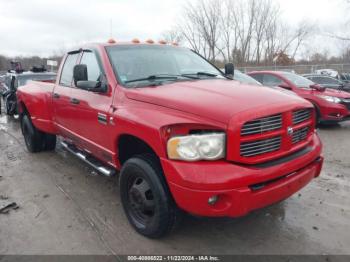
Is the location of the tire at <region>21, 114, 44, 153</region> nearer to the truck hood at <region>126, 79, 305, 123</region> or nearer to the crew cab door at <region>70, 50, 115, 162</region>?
the crew cab door at <region>70, 50, 115, 162</region>

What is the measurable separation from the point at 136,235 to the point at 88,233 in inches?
19.7

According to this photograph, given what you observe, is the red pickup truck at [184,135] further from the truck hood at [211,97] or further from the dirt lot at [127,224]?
the dirt lot at [127,224]

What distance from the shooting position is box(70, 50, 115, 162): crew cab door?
357 cm

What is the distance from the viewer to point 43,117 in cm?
559

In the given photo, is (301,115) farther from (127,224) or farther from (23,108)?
(23,108)

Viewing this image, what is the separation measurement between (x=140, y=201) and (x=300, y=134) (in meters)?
1.69

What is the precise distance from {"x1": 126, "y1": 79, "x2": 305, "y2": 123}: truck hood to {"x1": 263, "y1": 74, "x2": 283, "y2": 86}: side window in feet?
20.6

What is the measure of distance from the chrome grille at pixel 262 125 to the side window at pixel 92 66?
200 centimetres

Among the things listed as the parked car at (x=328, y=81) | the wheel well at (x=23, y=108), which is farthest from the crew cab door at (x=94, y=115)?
the parked car at (x=328, y=81)

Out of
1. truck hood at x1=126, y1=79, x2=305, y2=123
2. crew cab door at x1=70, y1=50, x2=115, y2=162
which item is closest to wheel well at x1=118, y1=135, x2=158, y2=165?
crew cab door at x1=70, y1=50, x2=115, y2=162

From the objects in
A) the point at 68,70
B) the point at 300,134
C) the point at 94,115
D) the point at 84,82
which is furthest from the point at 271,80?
the point at 84,82

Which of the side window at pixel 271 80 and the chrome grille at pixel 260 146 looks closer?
the chrome grille at pixel 260 146

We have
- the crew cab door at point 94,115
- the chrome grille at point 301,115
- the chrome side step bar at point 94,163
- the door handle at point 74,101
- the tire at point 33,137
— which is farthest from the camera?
the tire at point 33,137

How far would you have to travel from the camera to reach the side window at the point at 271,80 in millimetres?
9280
